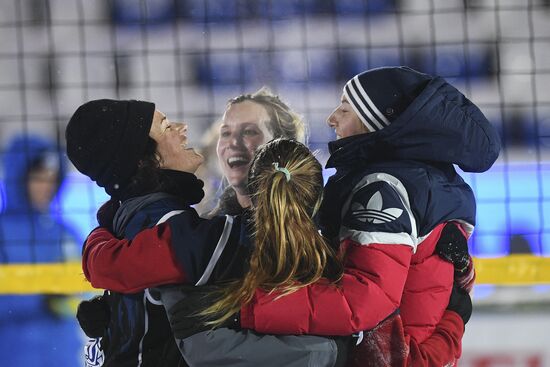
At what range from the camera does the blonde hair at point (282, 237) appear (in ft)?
4.54

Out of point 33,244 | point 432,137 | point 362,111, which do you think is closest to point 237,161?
point 362,111

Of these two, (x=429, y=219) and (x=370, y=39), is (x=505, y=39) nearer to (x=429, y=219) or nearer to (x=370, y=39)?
(x=370, y=39)

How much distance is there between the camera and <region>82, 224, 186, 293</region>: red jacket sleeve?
1402 mm

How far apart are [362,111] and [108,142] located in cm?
50

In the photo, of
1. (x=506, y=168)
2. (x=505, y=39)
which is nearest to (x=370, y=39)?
(x=505, y=39)

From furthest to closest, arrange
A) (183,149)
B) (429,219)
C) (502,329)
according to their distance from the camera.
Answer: (502,329)
(183,149)
(429,219)

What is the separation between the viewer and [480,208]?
3.49 metres

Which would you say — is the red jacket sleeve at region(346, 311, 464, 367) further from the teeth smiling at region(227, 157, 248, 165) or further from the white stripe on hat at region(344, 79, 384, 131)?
the teeth smiling at region(227, 157, 248, 165)

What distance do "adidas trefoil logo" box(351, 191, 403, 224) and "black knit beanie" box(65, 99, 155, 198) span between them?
1.46ft

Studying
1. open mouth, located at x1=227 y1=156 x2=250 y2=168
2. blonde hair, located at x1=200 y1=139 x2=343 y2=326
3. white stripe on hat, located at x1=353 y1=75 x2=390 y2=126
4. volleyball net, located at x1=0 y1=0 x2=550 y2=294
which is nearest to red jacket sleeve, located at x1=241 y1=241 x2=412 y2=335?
blonde hair, located at x1=200 y1=139 x2=343 y2=326

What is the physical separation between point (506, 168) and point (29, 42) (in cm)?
209

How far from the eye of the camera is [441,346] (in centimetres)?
154

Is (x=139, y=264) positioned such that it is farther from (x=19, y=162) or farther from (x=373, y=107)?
(x=19, y=162)

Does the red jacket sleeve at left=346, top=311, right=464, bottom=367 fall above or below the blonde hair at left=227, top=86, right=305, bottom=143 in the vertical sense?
below
